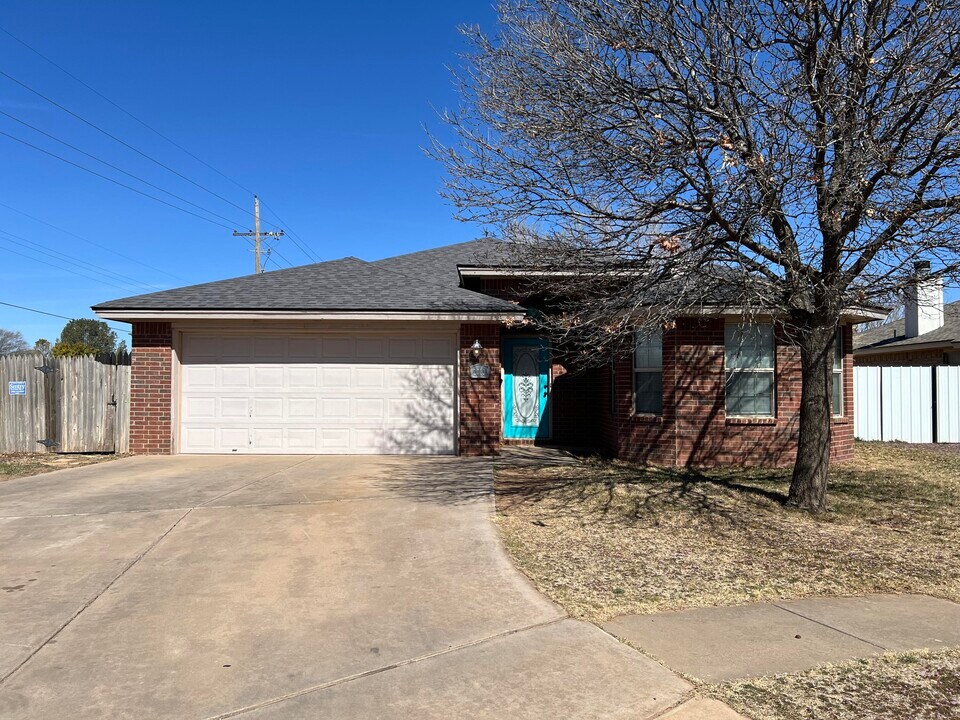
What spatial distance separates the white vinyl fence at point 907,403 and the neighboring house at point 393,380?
13.4ft

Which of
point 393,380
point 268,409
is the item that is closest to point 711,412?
point 393,380

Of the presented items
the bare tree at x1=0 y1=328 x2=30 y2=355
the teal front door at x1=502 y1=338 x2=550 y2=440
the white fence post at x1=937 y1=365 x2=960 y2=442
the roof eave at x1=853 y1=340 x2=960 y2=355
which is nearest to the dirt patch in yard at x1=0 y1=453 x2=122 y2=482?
the teal front door at x1=502 y1=338 x2=550 y2=440

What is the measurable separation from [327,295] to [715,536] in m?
7.95

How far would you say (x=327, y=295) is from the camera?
12.1 metres

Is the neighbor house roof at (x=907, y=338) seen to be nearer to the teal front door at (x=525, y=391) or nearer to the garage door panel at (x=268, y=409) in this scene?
the teal front door at (x=525, y=391)

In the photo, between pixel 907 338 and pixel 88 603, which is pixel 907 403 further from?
pixel 88 603

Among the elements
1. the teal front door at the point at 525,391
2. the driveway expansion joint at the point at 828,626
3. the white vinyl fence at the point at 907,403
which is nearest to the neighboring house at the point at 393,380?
the teal front door at the point at 525,391

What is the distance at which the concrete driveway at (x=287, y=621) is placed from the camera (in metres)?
3.38

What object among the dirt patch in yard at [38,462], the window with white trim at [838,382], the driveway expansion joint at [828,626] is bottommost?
the driveway expansion joint at [828,626]

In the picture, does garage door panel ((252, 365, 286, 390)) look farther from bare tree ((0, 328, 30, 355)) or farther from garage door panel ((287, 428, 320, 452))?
bare tree ((0, 328, 30, 355))

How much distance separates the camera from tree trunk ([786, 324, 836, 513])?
768cm

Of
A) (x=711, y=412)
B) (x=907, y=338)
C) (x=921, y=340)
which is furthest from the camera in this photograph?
(x=907, y=338)

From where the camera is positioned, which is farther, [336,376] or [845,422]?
[336,376]

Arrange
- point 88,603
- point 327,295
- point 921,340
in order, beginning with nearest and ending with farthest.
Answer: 1. point 88,603
2. point 327,295
3. point 921,340
